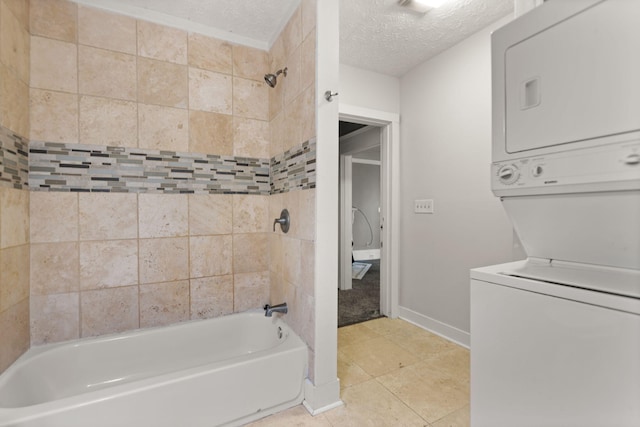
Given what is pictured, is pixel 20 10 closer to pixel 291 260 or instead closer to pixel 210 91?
pixel 210 91

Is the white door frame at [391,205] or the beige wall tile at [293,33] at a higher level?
the beige wall tile at [293,33]

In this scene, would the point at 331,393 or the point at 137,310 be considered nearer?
the point at 331,393

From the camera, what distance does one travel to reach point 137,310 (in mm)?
1797

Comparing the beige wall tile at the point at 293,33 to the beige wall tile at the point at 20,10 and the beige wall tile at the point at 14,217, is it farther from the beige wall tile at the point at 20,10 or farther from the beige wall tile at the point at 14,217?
the beige wall tile at the point at 14,217

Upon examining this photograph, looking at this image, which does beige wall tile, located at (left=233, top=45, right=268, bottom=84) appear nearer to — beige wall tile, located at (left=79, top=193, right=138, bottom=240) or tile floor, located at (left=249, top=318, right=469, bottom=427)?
beige wall tile, located at (left=79, top=193, right=138, bottom=240)

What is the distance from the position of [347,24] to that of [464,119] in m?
1.12

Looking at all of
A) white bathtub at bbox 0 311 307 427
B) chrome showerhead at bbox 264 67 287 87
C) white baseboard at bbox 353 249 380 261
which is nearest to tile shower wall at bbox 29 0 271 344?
white bathtub at bbox 0 311 307 427

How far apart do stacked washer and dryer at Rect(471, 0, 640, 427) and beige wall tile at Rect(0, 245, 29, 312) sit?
2.05m

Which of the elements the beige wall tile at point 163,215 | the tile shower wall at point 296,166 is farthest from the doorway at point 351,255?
the beige wall tile at point 163,215

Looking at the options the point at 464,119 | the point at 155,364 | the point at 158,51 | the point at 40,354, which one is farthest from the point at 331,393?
the point at 158,51

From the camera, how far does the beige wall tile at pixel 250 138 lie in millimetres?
2062

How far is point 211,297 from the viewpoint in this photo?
2.00 meters

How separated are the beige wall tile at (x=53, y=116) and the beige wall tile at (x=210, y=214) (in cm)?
73

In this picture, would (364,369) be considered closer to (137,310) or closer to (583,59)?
(137,310)
